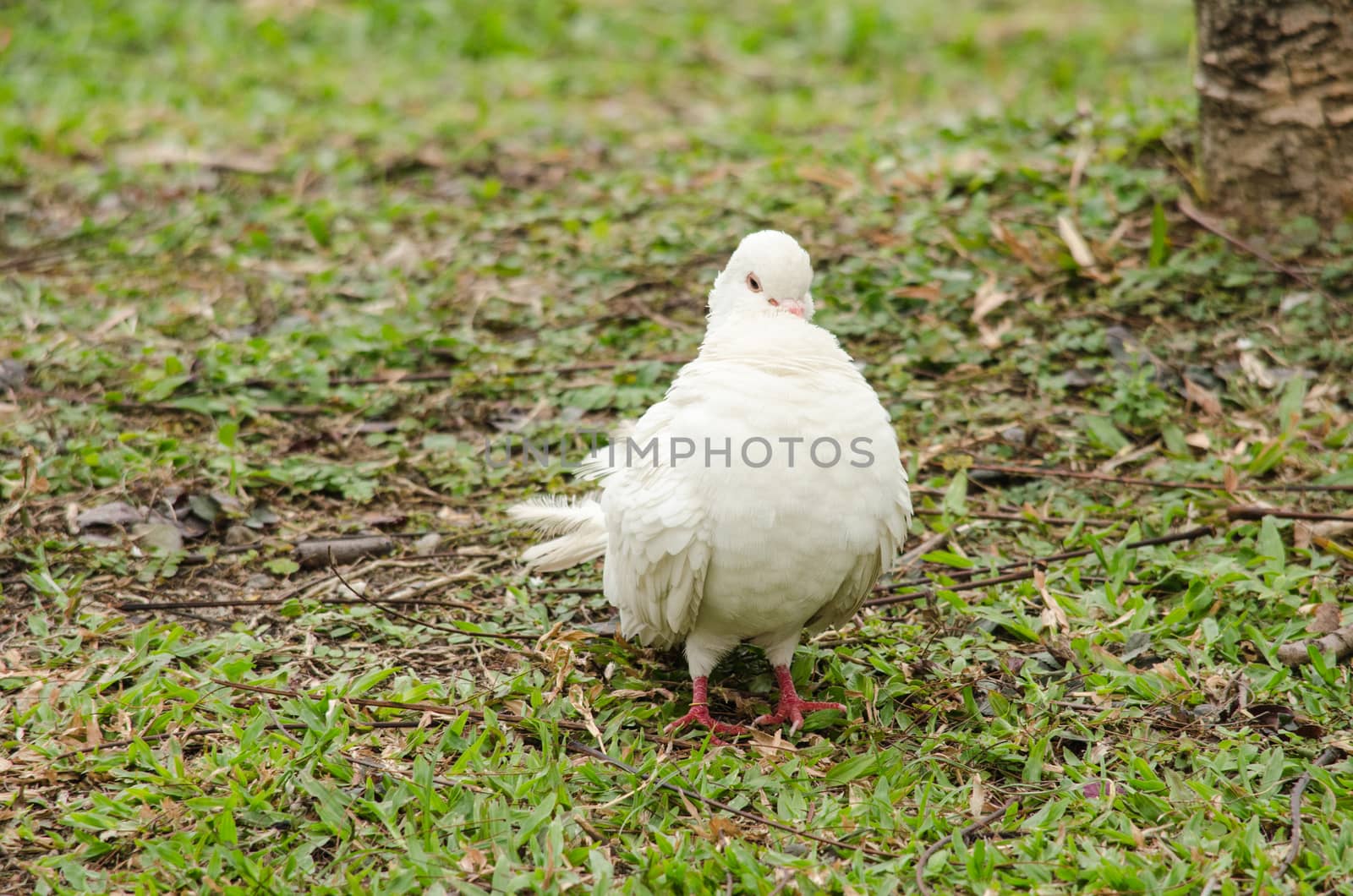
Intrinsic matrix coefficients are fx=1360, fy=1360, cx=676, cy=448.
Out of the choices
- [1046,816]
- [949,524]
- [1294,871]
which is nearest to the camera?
[1294,871]

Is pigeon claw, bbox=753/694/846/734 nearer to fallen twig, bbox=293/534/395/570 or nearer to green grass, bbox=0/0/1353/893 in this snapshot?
green grass, bbox=0/0/1353/893

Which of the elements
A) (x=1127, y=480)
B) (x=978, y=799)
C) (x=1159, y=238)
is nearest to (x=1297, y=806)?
(x=978, y=799)

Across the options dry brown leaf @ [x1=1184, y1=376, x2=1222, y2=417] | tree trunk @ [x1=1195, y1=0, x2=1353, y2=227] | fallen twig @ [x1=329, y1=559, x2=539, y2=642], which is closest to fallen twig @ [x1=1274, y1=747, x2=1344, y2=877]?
dry brown leaf @ [x1=1184, y1=376, x2=1222, y2=417]

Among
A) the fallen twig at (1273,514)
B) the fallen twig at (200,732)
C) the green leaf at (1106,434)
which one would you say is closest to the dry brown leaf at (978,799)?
the fallen twig at (200,732)

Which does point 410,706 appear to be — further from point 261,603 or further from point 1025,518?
point 1025,518

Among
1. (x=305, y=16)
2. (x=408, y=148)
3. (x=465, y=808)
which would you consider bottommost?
(x=465, y=808)

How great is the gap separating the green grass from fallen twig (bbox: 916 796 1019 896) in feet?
0.08

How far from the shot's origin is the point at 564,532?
4316 mm

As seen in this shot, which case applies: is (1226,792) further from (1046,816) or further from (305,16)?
(305,16)

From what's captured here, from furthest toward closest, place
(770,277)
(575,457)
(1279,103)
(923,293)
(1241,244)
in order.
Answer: (923,293) → (1241,244) → (1279,103) → (575,457) → (770,277)

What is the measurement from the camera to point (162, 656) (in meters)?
3.85

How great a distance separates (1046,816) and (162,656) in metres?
2.43

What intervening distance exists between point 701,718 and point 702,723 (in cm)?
1

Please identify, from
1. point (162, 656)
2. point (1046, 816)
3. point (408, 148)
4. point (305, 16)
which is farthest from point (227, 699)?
point (305, 16)
